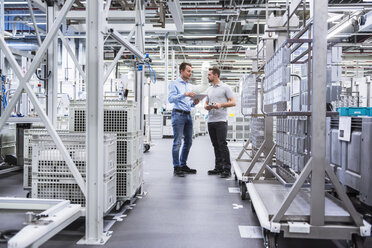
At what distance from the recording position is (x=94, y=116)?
2.13m

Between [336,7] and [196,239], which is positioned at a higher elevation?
[336,7]

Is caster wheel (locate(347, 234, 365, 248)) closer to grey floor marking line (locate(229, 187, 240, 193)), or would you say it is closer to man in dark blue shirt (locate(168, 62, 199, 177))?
grey floor marking line (locate(229, 187, 240, 193))

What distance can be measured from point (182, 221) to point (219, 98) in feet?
7.75

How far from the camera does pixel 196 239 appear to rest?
2.24 meters

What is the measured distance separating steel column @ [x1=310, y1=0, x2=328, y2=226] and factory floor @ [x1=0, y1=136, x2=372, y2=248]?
0.44m

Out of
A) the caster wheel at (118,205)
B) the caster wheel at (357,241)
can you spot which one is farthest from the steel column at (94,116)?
the caster wheel at (357,241)

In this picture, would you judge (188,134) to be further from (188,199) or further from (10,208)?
(10,208)

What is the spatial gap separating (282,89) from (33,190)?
217 centimetres

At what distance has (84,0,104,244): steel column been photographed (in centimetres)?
212

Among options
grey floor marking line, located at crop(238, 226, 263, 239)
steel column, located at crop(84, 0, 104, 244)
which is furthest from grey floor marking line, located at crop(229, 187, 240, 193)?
steel column, located at crop(84, 0, 104, 244)

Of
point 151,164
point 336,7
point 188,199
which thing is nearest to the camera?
point 188,199

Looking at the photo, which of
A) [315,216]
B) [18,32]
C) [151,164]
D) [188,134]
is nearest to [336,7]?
[188,134]

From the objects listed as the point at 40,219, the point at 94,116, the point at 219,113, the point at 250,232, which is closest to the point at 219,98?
the point at 219,113

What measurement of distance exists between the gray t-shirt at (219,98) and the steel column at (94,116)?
103 inches
